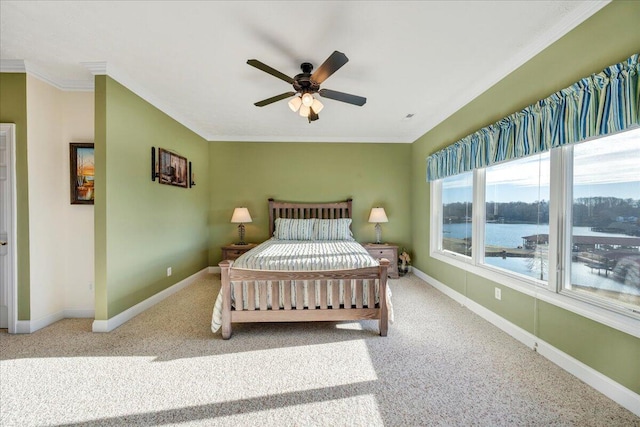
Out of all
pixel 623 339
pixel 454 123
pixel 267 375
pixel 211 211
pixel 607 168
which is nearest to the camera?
pixel 623 339

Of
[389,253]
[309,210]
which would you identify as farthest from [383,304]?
[309,210]

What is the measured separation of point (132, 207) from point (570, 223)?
14.3 ft

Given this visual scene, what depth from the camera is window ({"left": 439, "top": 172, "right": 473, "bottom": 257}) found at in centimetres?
358

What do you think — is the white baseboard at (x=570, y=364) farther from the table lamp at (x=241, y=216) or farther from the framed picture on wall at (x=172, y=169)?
the framed picture on wall at (x=172, y=169)

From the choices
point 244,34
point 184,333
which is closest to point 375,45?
point 244,34

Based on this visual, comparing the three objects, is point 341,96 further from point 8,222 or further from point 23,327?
point 23,327

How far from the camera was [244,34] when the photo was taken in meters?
2.14

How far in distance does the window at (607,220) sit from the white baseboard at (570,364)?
523mm

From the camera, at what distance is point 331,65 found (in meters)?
2.08

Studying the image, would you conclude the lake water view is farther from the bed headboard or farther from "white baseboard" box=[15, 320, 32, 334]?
"white baseboard" box=[15, 320, 32, 334]

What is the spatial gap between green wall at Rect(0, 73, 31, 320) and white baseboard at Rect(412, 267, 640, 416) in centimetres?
491

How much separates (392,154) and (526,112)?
9.69 ft

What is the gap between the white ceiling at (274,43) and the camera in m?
1.89

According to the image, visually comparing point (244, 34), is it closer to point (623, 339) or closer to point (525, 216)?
point (525, 216)
